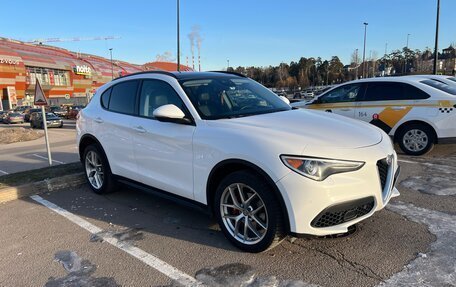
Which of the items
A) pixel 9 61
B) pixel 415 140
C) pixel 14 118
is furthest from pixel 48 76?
pixel 415 140

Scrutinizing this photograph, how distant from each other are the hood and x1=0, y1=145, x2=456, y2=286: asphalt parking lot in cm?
104

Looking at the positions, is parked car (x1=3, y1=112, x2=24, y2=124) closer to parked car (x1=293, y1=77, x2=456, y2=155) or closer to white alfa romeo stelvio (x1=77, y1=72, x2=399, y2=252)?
parked car (x1=293, y1=77, x2=456, y2=155)

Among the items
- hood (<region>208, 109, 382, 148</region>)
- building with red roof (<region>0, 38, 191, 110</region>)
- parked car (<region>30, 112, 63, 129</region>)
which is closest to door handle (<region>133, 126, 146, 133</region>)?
hood (<region>208, 109, 382, 148</region>)

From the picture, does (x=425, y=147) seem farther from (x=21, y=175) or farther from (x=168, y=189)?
(x=21, y=175)

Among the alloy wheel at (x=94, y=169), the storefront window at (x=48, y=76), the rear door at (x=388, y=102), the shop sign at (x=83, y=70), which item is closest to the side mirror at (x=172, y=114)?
the alloy wheel at (x=94, y=169)

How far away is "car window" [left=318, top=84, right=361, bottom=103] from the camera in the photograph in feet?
30.0

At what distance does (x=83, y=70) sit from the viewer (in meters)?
83.3

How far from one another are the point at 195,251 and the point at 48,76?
81.3 meters

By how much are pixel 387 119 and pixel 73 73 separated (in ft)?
274

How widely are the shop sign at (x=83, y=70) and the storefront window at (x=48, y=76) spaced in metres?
1.99

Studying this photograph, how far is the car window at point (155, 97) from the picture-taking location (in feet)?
14.4

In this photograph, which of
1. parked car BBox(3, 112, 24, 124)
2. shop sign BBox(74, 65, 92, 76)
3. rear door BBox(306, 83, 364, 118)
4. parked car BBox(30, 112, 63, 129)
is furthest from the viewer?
shop sign BBox(74, 65, 92, 76)

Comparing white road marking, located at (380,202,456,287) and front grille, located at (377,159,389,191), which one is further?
front grille, located at (377,159,389,191)

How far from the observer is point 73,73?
8231 centimetres
